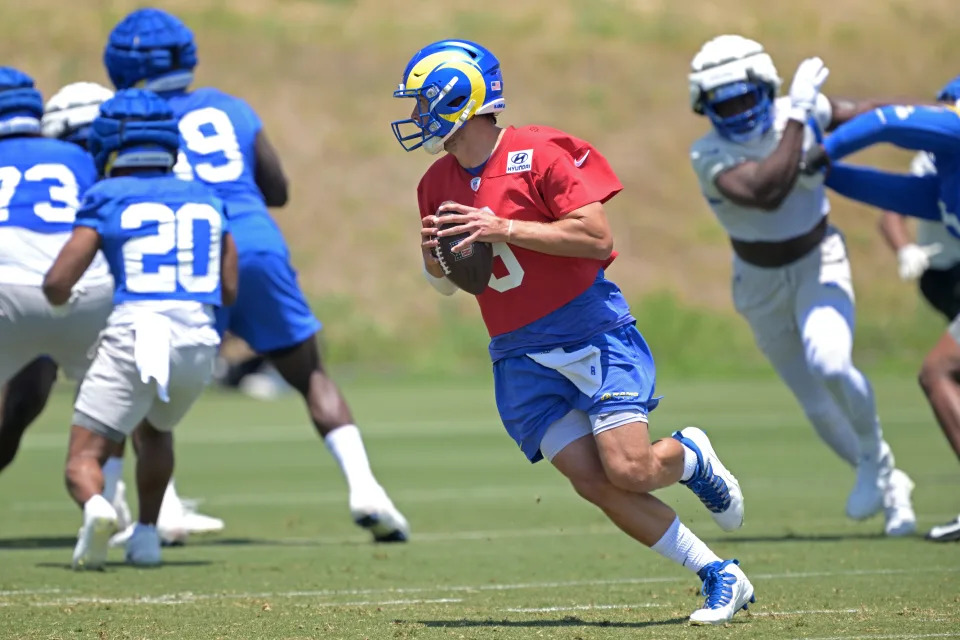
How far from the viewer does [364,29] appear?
119ft

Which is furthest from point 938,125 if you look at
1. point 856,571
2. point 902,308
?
point 902,308

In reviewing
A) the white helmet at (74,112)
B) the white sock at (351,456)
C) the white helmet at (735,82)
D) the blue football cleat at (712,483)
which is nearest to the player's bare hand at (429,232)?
the blue football cleat at (712,483)

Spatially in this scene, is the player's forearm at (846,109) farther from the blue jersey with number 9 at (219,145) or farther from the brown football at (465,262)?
the brown football at (465,262)

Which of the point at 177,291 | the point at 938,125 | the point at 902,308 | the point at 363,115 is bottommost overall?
the point at 902,308

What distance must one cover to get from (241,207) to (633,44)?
1144 inches

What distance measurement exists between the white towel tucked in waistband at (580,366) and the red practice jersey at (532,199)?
17 centimetres

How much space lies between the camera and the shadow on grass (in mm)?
5547

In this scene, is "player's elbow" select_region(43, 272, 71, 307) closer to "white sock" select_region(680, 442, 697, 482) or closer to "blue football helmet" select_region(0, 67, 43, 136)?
"blue football helmet" select_region(0, 67, 43, 136)

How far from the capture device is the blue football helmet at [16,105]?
28.2 feet

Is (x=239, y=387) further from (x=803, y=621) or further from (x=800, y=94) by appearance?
(x=803, y=621)

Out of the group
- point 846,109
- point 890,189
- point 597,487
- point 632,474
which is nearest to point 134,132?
point 597,487

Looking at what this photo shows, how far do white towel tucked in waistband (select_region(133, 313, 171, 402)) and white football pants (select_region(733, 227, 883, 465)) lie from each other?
11.2 feet

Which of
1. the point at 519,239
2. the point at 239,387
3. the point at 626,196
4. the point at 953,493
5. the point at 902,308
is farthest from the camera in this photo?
the point at 626,196

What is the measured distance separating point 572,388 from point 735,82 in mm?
3438
